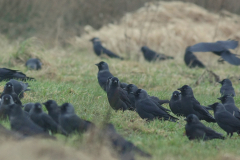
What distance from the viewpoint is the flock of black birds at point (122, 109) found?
4461mm

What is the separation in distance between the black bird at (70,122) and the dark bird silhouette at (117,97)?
1979 mm

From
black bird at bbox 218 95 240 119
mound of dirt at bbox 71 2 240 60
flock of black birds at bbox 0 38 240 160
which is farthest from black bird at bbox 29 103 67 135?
mound of dirt at bbox 71 2 240 60

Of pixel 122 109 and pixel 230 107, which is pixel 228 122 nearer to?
pixel 230 107

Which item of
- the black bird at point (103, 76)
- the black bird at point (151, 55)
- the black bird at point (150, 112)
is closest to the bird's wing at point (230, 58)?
the black bird at point (103, 76)

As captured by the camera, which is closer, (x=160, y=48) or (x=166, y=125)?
(x=166, y=125)

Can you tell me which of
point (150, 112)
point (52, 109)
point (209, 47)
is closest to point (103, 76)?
point (209, 47)

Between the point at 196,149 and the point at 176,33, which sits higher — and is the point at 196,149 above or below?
below

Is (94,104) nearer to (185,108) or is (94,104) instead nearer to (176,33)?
(185,108)

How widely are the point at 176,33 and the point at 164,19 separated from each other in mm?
1826

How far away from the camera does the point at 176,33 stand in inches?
718

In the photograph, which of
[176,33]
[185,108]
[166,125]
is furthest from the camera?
[176,33]

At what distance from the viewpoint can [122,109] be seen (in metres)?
6.96

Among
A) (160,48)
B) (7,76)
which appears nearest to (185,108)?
(7,76)

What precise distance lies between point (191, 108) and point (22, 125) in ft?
10.5
